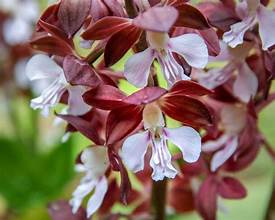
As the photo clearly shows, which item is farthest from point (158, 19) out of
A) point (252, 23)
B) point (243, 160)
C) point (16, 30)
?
point (16, 30)

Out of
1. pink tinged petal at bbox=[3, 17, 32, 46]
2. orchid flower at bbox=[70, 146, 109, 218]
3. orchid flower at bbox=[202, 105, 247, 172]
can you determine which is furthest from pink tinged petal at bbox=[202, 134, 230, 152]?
pink tinged petal at bbox=[3, 17, 32, 46]

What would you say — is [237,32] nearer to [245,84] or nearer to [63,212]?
[245,84]

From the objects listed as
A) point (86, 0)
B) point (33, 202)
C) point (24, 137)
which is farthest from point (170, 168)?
point (24, 137)

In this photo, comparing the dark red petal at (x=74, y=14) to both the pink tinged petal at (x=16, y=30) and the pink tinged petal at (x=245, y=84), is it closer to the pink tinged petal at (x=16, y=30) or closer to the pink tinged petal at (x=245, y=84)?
the pink tinged petal at (x=245, y=84)

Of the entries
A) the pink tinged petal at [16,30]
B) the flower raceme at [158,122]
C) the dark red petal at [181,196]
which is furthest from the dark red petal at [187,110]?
the pink tinged petal at [16,30]

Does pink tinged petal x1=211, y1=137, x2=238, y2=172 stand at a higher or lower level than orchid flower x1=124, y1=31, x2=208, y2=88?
lower

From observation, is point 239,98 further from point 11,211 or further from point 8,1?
point 8,1

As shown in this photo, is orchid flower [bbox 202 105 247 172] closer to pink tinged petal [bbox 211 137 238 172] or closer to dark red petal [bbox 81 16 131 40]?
pink tinged petal [bbox 211 137 238 172]
